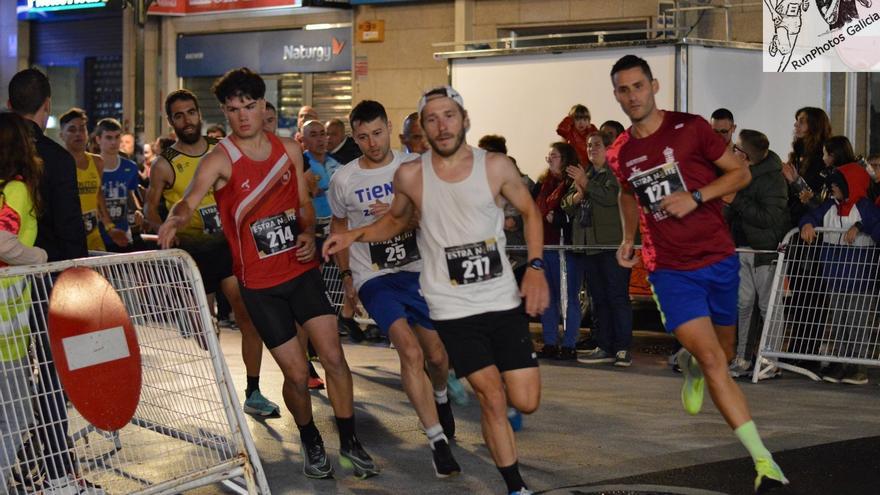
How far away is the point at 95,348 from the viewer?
5.98 metres

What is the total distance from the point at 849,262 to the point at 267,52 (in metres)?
12.7

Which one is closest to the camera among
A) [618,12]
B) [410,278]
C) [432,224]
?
[432,224]

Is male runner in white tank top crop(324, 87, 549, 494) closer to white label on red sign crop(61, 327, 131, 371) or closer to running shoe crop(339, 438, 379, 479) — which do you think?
running shoe crop(339, 438, 379, 479)

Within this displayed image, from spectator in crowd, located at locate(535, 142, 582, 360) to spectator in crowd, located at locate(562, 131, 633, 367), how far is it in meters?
0.20

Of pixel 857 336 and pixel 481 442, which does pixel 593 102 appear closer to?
pixel 857 336

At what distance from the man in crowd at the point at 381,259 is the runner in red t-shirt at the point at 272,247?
522mm

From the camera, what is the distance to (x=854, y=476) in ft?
23.7

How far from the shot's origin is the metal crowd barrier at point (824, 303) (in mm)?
10531

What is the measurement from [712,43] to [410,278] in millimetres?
6571

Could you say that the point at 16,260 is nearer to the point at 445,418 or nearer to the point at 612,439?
the point at 445,418

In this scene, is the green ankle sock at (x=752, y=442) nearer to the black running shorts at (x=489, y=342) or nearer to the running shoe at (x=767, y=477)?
the running shoe at (x=767, y=477)

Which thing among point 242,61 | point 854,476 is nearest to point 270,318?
point 854,476

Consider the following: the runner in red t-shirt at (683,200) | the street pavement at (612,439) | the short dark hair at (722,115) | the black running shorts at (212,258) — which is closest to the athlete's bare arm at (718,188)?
the runner in red t-shirt at (683,200)

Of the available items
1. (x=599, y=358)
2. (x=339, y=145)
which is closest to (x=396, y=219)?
(x=599, y=358)
